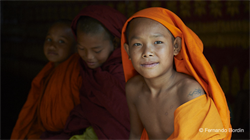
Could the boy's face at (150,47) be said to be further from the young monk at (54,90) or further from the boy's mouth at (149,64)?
the young monk at (54,90)

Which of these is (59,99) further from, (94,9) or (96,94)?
(94,9)

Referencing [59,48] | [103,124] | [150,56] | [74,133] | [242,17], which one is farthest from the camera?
[242,17]

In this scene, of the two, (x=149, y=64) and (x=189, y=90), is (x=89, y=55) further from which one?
(x=189, y=90)

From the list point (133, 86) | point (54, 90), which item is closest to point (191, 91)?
point (133, 86)

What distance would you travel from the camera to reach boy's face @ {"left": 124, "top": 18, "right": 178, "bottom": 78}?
1.12 m

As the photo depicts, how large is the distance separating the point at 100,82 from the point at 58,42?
0.60 meters

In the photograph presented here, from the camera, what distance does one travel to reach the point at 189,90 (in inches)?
42.8

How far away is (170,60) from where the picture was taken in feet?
3.88

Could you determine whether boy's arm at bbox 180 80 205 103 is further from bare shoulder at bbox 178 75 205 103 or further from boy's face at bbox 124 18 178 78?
boy's face at bbox 124 18 178 78

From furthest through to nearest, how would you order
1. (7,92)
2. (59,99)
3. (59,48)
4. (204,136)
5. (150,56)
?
(7,92) → (59,48) → (59,99) → (150,56) → (204,136)

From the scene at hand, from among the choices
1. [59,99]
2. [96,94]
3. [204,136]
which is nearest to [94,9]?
[96,94]

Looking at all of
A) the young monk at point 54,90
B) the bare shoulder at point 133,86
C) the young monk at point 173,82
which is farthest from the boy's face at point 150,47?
the young monk at point 54,90

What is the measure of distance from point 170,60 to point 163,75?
87mm

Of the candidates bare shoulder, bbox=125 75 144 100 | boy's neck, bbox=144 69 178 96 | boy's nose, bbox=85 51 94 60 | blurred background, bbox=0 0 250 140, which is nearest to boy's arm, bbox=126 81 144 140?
bare shoulder, bbox=125 75 144 100
